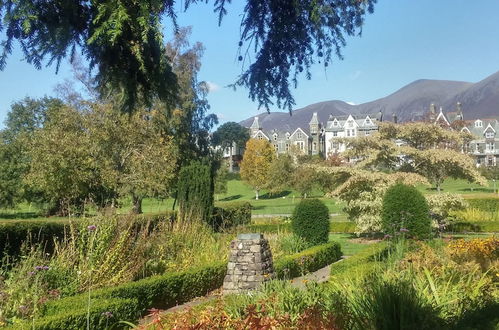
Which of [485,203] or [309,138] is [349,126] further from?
[485,203]

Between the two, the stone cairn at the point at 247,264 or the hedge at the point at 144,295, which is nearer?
the hedge at the point at 144,295

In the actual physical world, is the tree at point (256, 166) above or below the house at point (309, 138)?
below

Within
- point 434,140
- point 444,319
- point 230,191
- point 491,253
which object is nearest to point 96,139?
point 434,140

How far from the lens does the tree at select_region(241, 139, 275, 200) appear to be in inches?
2023

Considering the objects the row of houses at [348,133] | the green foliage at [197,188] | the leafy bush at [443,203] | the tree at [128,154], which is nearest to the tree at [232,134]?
the row of houses at [348,133]

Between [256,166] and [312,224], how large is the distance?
37.8 metres

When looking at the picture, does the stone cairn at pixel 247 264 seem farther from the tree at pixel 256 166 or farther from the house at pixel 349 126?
the house at pixel 349 126

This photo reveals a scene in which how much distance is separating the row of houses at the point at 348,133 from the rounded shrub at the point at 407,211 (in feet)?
159

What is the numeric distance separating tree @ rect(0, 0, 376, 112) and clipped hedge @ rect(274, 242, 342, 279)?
4961mm

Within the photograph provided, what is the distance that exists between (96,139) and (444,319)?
20.3 metres

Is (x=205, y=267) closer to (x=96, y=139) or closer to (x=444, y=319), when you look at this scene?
(x=444, y=319)

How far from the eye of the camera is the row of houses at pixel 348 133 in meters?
74.9

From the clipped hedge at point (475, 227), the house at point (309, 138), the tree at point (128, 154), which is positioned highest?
the house at point (309, 138)

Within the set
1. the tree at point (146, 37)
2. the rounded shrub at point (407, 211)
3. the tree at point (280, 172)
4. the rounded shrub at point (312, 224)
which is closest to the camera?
the tree at point (146, 37)
